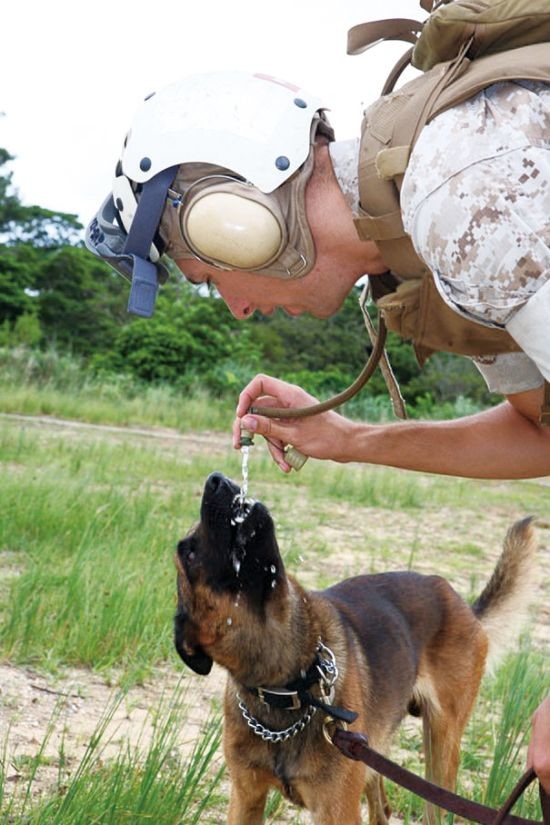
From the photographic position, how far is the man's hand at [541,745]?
6.42 feet

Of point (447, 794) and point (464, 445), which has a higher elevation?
point (464, 445)

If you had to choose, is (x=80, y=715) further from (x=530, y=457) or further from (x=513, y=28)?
(x=513, y=28)

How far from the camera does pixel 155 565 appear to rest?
537cm

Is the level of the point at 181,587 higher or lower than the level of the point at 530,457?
lower

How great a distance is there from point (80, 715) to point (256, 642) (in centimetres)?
110

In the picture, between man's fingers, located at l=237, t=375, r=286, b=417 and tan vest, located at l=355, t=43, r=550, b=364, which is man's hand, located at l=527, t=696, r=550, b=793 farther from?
man's fingers, located at l=237, t=375, r=286, b=417

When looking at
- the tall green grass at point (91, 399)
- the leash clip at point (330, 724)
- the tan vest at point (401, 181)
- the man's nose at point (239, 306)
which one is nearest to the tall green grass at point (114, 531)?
the leash clip at point (330, 724)

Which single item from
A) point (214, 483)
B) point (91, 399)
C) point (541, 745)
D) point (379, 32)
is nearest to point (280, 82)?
point (379, 32)

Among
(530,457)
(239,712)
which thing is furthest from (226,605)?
(530,457)

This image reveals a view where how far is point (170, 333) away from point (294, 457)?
2082 centimetres

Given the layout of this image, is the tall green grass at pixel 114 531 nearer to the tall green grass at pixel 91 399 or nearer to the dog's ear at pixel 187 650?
the dog's ear at pixel 187 650

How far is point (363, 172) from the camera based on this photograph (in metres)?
2.33

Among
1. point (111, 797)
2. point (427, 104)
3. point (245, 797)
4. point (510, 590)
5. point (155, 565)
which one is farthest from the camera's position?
point (155, 565)

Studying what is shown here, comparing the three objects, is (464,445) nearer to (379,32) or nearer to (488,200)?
(379,32)
